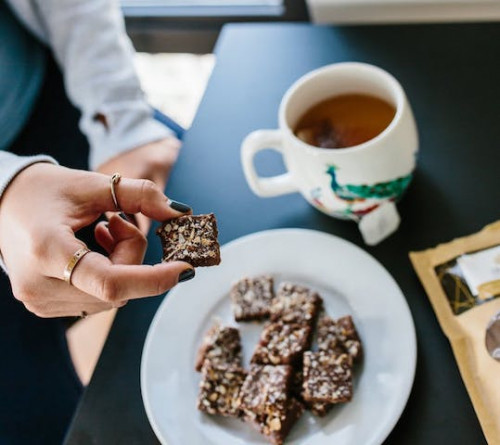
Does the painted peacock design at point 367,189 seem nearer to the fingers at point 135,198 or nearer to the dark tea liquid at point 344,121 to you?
the dark tea liquid at point 344,121

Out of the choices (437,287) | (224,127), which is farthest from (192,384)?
(224,127)

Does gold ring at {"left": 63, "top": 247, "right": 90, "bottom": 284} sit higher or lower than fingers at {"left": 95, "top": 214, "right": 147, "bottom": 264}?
higher

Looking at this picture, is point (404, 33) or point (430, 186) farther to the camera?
point (404, 33)

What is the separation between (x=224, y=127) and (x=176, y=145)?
173mm

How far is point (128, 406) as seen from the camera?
75 cm

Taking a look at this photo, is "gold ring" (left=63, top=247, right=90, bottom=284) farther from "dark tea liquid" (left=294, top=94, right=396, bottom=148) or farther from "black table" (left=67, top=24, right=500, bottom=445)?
"dark tea liquid" (left=294, top=94, right=396, bottom=148)

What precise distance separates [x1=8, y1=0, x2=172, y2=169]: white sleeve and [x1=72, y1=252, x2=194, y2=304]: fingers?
1.75 feet

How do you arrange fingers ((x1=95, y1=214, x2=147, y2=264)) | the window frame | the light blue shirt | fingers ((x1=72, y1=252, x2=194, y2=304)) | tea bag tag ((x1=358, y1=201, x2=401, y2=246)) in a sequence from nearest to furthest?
1. fingers ((x1=72, y1=252, x2=194, y2=304))
2. fingers ((x1=95, y1=214, x2=147, y2=264))
3. tea bag tag ((x1=358, y1=201, x2=401, y2=246))
4. the light blue shirt
5. the window frame

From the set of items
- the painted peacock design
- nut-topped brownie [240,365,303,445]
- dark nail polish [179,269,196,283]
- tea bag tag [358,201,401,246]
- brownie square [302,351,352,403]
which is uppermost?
dark nail polish [179,269,196,283]

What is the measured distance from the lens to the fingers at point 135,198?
605 millimetres

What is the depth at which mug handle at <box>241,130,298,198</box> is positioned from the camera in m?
0.77

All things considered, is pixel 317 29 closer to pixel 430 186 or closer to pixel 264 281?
pixel 430 186

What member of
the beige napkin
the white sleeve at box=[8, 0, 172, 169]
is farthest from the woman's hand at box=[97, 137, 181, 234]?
the beige napkin

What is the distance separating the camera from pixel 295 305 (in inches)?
30.0
